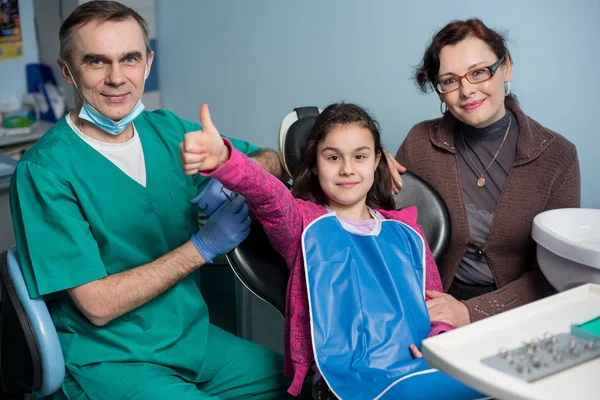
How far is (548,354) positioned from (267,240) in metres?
0.75

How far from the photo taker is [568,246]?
1.33 metres

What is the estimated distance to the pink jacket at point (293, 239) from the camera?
1285mm

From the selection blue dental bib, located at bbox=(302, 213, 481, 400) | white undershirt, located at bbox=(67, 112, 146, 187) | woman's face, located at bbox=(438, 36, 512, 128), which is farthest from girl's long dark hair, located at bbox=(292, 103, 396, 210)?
white undershirt, located at bbox=(67, 112, 146, 187)

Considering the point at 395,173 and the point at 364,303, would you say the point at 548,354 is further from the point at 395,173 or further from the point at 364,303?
the point at 395,173

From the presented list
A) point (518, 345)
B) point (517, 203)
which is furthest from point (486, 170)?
point (518, 345)

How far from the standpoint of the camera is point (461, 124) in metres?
1.87

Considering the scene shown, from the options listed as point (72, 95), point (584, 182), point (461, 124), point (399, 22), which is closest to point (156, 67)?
point (72, 95)

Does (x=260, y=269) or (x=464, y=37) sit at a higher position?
(x=464, y=37)

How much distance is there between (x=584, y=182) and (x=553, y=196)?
512mm

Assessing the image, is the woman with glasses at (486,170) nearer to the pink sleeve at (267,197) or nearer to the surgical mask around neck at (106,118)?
the pink sleeve at (267,197)

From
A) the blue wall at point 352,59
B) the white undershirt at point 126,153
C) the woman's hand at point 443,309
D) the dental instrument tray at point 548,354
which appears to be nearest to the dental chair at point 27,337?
the white undershirt at point 126,153

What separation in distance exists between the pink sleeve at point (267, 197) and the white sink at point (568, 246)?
0.52 m

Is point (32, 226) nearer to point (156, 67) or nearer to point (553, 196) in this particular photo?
point (553, 196)

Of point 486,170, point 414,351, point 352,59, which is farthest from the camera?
point 352,59
